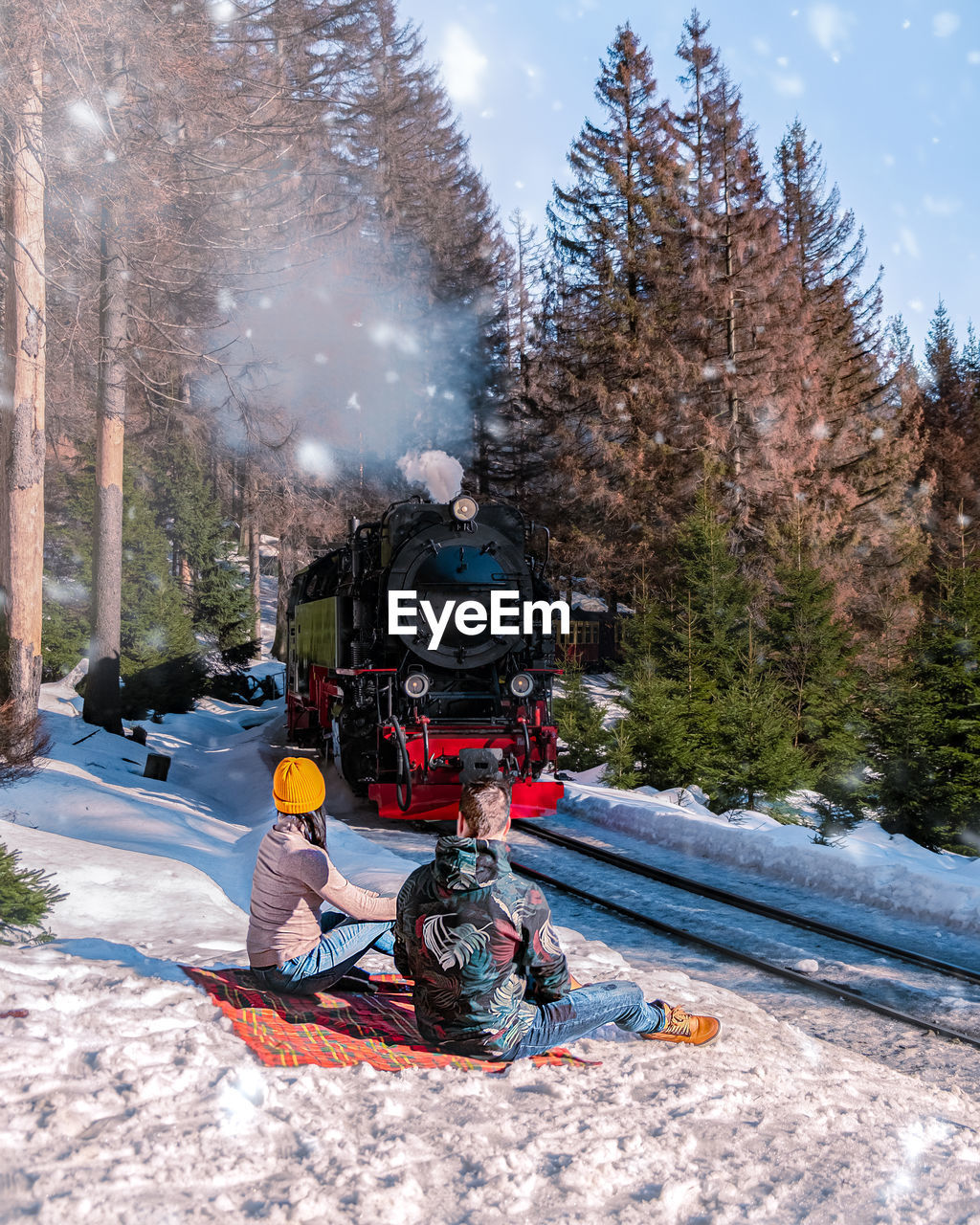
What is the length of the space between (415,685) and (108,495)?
824 centimetres

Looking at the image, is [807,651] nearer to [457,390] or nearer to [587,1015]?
[587,1015]

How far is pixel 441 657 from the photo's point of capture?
10.8m

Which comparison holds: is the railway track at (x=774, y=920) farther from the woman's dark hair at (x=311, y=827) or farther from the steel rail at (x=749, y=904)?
the woman's dark hair at (x=311, y=827)

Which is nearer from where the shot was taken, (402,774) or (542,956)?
(542,956)

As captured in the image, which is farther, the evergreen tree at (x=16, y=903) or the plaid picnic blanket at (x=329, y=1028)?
the evergreen tree at (x=16, y=903)

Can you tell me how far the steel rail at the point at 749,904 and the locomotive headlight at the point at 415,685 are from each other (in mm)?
2195

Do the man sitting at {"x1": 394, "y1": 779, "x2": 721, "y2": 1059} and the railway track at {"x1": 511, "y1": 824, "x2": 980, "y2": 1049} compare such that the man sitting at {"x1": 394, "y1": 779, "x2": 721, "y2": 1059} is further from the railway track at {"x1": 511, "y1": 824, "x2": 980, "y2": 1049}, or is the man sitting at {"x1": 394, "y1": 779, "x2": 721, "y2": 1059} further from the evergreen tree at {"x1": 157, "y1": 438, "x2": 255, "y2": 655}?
the evergreen tree at {"x1": 157, "y1": 438, "x2": 255, "y2": 655}

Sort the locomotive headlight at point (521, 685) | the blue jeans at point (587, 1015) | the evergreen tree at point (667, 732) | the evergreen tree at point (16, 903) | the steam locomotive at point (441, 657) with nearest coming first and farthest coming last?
the blue jeans at point (587, 1015) < the evergreen tree at point (16, 903) < the steam locomotive at point (441, 657) < the locomotive headlight at point (521, 685) < the evergreen tree at point (667, 732)

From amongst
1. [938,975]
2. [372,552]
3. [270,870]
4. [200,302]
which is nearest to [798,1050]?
[938,975]

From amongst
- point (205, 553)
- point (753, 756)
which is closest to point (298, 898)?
point (753, 756)

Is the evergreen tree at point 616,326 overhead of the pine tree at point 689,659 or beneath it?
overhead

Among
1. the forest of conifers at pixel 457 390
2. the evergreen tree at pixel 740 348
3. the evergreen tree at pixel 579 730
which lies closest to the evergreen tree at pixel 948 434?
the forest of conifers at pixel 457 390

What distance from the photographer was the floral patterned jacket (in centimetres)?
358

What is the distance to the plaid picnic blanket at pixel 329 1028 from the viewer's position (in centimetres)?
370
